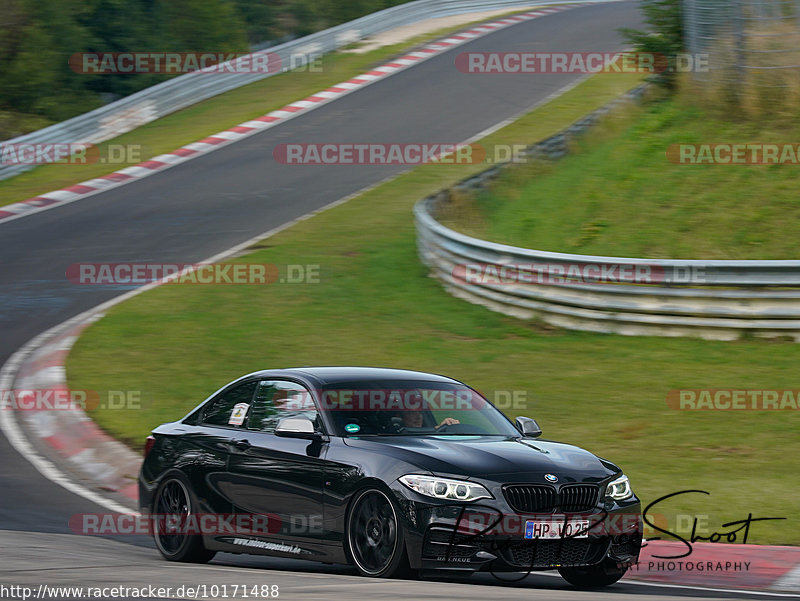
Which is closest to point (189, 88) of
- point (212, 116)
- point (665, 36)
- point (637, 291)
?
point (212, 116)

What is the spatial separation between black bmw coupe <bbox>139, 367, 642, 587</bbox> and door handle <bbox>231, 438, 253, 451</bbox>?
1 cm

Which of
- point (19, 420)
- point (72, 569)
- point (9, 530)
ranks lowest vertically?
point (19, 420)

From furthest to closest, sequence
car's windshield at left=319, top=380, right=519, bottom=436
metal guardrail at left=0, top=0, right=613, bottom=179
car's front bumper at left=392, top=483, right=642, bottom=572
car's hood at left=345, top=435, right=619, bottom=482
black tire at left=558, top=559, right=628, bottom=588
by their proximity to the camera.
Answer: metal guardrail at left=0, top=0, right=613, bottom=179 → car's windshield at left=319, top=380, right=519, bottom=436 → black tire at left=558, top=559, right=628, bottom=588 → car's hood at left=345, top=435, right=619, bottom=482 → car's front bumper at left=392, top=483, right=642, bottom=572

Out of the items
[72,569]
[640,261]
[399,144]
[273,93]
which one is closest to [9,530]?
[72,569]

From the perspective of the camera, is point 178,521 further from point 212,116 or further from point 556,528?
point 212,116

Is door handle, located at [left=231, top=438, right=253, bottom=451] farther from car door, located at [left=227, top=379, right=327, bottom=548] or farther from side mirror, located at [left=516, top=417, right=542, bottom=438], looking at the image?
side mirror, located at [left=516, top=417, right=542, bottom=438]

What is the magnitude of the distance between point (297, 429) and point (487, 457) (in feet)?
4.07

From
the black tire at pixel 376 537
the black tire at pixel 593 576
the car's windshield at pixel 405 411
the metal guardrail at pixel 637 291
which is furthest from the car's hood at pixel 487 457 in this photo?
the metal guardrail at pixel 637 291

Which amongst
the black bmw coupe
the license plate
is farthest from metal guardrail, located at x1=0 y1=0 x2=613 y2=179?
the license plate

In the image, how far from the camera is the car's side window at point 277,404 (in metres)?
8.09

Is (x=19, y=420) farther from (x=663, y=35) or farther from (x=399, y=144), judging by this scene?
(x=399, y=144)

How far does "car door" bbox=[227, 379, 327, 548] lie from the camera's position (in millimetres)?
7695

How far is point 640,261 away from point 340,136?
611 inches

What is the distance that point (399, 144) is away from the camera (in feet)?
94.9
